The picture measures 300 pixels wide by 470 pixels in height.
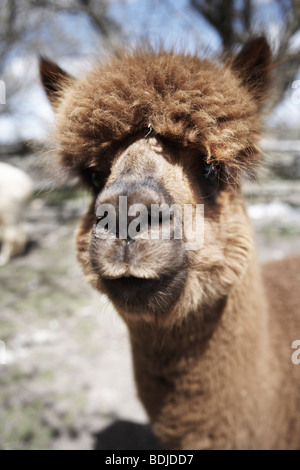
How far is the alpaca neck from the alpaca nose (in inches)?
28.7

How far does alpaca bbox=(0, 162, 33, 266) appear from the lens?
8.70 meters

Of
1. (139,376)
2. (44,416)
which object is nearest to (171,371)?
(139,376)

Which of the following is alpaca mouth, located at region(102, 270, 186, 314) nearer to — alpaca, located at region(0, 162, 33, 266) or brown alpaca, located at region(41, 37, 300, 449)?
brown alpaca, located at region(41, 37, 300, 449)

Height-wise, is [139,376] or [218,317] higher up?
[218,317]

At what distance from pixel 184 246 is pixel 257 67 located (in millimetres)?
1249

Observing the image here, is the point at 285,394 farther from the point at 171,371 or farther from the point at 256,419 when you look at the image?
the point at 171,371

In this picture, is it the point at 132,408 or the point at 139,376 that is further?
the point at 132,408

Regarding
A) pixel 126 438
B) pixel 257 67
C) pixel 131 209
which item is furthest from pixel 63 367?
pixel 257 67

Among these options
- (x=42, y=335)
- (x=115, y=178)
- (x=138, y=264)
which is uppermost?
(x=115, y=178)

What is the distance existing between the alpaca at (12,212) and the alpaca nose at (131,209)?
7795mm

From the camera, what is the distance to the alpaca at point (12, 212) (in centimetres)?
870

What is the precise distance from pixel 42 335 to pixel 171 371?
358 cm

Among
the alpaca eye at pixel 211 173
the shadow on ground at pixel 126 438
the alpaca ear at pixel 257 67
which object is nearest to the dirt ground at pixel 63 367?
the shadow on ground at pixel 126 438

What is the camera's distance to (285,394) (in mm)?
2295
